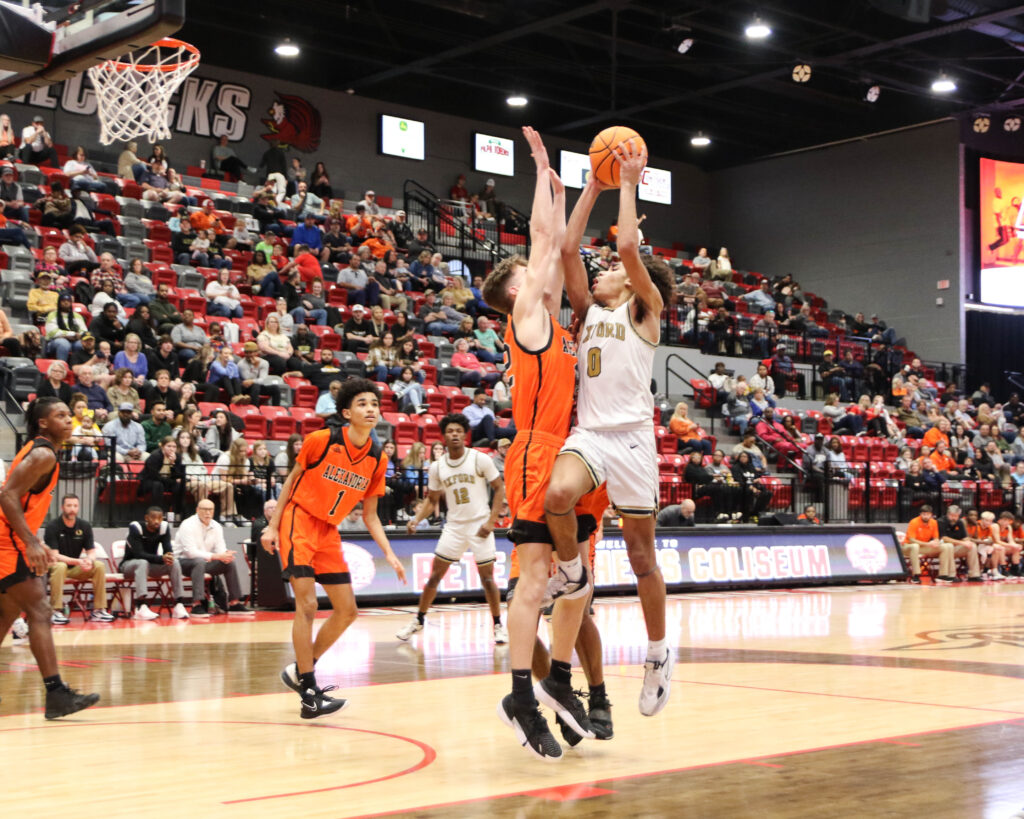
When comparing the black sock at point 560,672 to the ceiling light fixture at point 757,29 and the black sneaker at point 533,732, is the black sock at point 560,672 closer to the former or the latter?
the black sneaker at point 533,732

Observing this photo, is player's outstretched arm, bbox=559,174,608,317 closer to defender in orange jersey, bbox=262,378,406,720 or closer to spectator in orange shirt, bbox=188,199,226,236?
defender in orange jersey, bbox=262,378,406,720

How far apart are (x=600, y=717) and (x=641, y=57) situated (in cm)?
2264

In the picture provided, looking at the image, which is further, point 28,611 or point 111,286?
point 111,286

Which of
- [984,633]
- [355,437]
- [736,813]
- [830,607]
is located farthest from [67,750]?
[830,607]

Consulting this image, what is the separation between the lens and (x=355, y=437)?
22.6ft

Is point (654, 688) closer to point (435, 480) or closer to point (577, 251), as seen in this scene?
point (577, 251)

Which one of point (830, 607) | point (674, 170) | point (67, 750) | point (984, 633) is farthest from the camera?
point (674, 170)

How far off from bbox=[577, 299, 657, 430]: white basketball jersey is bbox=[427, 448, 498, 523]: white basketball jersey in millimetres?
5154

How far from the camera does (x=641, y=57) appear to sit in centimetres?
2619

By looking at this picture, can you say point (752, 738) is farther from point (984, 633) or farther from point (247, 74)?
point (247, 74)

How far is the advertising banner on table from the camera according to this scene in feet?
46.7

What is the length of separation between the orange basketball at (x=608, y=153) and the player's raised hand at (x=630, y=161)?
0.10 feet

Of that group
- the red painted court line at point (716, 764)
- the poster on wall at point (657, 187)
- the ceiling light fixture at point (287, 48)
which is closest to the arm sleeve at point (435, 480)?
the red painted court line at point (716, 764)

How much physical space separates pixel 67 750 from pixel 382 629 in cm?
632
